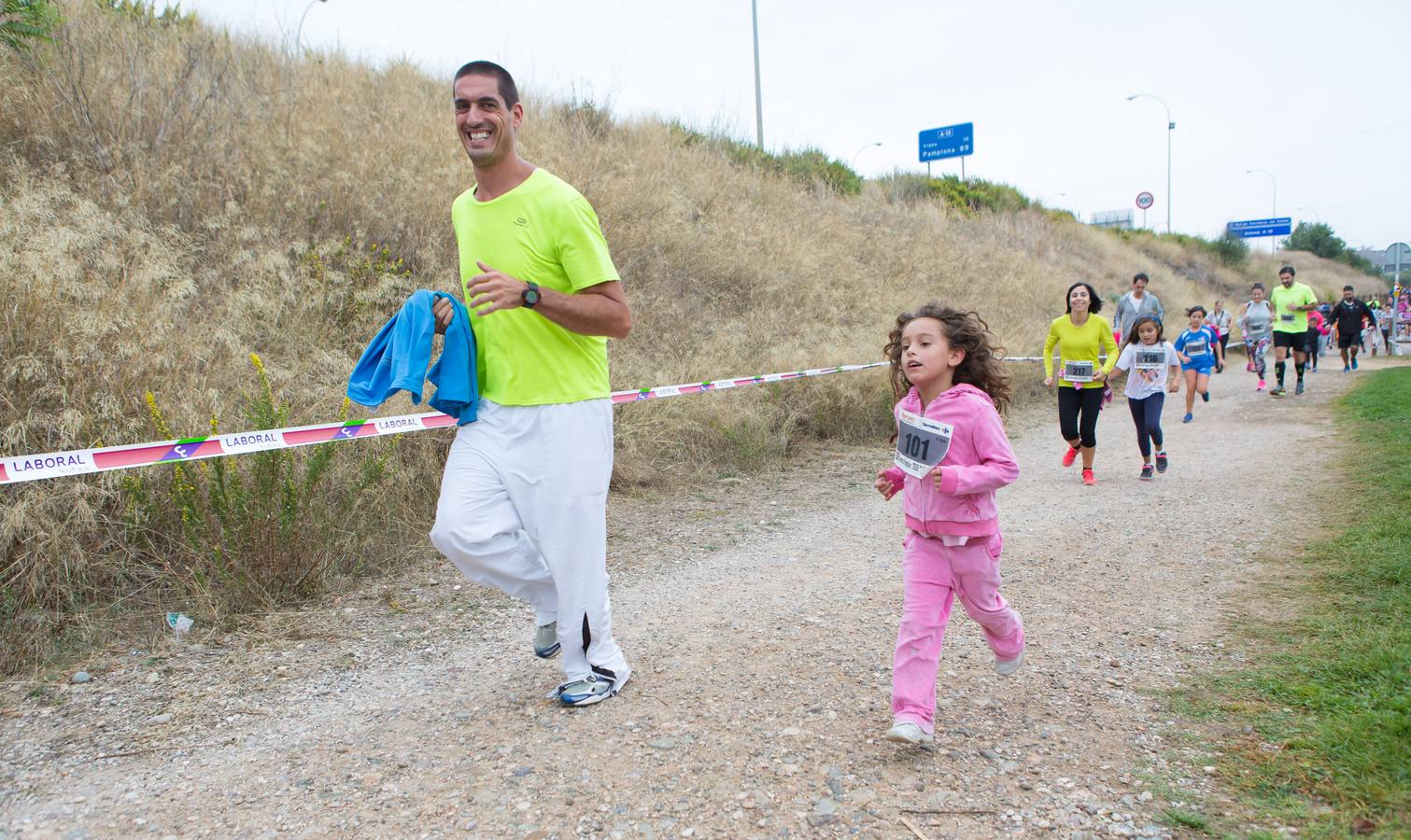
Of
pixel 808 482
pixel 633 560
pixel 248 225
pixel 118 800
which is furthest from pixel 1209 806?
pixel 248 225

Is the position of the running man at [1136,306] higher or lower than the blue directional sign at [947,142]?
lower

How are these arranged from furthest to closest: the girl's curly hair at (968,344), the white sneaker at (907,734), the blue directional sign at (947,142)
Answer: the blue directional sign at (947,142)
the girl's curly hair at (968,344)
the white sneaker at (907,734)

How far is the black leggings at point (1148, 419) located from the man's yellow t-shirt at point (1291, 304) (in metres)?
8.59

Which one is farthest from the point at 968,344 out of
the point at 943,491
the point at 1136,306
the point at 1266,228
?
the point at 1266,228

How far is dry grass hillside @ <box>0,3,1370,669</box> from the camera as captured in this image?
15.6ft

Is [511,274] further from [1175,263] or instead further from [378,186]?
[1175,263]

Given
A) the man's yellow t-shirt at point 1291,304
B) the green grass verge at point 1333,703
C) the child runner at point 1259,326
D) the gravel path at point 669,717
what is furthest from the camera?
the child runner at point 1259,326

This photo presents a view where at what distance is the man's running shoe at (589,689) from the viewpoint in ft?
11.8

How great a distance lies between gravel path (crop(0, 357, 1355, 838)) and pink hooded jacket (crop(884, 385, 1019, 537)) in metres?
0.76

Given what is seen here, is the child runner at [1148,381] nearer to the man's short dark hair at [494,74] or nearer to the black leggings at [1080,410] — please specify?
the black leggings at [1080,410]

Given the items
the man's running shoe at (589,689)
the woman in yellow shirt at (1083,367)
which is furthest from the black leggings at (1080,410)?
the man's running shoe at (589,689)

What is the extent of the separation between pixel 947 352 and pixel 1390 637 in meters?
2.24

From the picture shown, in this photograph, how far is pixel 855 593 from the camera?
5.23 meters

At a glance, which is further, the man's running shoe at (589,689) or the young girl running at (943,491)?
the man's running shoe at (589,689)
